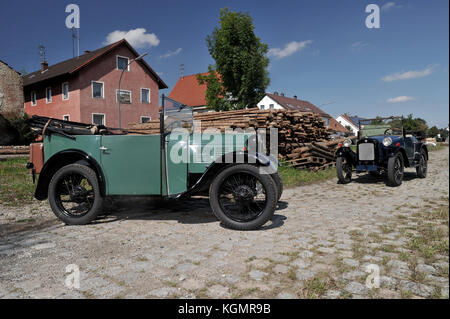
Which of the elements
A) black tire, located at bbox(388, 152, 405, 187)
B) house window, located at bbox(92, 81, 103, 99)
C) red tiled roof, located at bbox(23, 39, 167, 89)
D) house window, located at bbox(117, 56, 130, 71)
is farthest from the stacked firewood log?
house window, located at bbox(117, 56, 130, 71)

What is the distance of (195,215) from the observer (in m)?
5.02

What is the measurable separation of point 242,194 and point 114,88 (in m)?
26.9

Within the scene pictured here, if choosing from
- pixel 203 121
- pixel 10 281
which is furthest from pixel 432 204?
pixel 203 121

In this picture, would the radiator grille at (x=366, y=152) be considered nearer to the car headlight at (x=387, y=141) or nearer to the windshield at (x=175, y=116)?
the car headlight at (x=387, y=141)

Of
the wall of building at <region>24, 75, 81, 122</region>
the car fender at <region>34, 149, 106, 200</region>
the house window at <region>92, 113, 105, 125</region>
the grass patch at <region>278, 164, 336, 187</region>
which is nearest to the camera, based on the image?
the car fender at <region>34, 149, 106, 200</region>

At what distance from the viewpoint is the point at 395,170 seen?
26.1ft

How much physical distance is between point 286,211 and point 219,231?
5.57ft

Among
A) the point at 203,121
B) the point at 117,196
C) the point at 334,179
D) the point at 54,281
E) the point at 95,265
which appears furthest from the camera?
the point at 203,121

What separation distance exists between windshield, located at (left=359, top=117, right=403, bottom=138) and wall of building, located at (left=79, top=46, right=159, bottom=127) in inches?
799

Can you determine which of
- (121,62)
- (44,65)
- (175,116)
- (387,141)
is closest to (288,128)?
(387,141)

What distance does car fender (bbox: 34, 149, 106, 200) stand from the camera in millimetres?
4406

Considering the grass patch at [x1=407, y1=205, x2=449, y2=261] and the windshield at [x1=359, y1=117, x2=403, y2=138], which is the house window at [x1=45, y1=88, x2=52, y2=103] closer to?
the windshield at [x1=359, y1=117, x2=403, y2=138]
